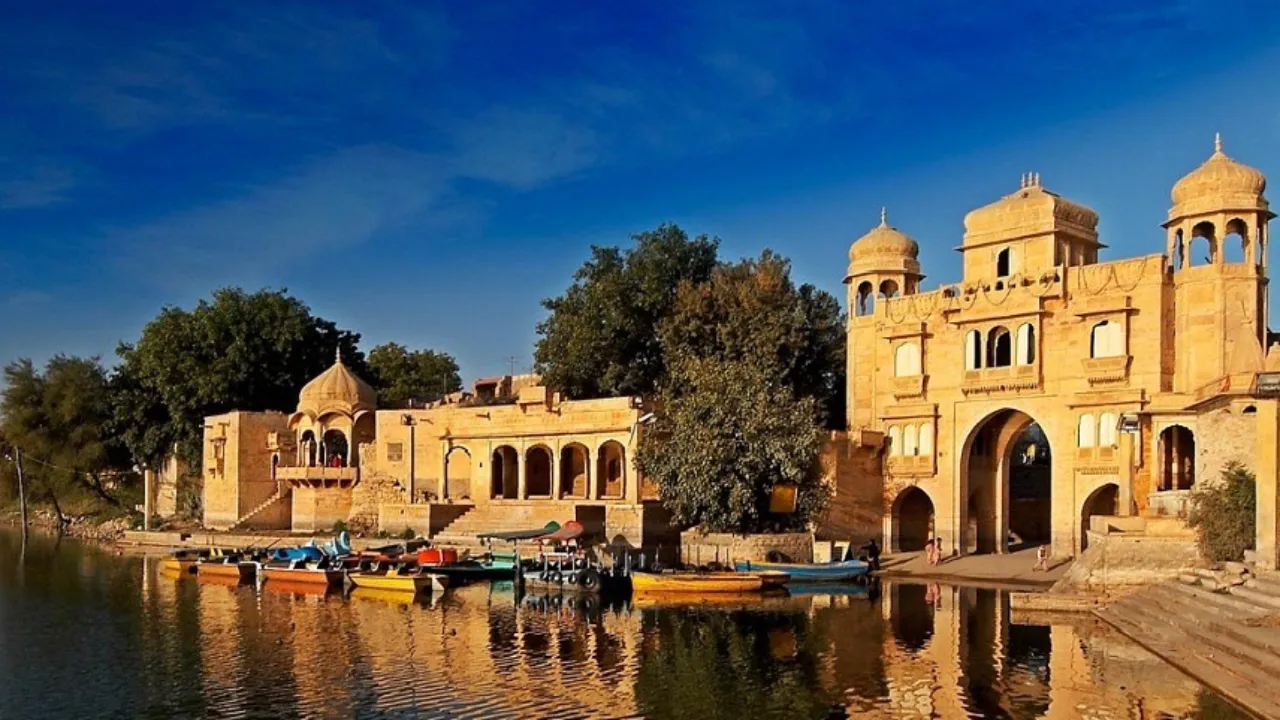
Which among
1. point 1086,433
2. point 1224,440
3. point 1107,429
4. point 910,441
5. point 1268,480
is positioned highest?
point 1107,429

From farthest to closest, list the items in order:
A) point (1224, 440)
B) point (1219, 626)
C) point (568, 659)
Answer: point (1224, 440) < point (568, 659) < point (1219, 626)

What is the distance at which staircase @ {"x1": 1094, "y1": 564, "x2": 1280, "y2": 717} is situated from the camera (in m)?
16.3

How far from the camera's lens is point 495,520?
39188 millimetres

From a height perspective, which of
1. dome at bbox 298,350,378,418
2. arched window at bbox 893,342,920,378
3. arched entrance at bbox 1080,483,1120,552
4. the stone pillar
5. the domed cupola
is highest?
the domed cupola

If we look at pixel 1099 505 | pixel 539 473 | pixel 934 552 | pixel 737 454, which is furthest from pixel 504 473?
pixel 1099 505

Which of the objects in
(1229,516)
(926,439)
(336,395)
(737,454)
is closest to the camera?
(1229,516)

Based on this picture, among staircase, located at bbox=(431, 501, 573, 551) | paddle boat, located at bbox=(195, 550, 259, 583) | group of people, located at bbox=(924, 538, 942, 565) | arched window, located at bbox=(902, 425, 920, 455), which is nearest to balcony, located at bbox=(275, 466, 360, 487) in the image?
staircase, located at bbox=(431, 501, 573, 551)

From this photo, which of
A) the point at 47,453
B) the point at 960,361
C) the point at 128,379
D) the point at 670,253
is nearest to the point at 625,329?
the point at 670,253

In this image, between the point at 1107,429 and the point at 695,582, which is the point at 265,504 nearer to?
the point at 695,582

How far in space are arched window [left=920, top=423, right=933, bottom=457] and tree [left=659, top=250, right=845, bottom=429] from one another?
11.4ft

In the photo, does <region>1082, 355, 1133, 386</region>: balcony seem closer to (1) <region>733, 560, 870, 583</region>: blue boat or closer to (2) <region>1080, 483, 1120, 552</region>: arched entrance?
(2) <region>1080, 483, 1120, 552</region>: arched entrance

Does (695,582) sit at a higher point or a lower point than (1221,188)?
lower

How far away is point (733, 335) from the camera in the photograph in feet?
125

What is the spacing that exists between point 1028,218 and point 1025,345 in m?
3.50
